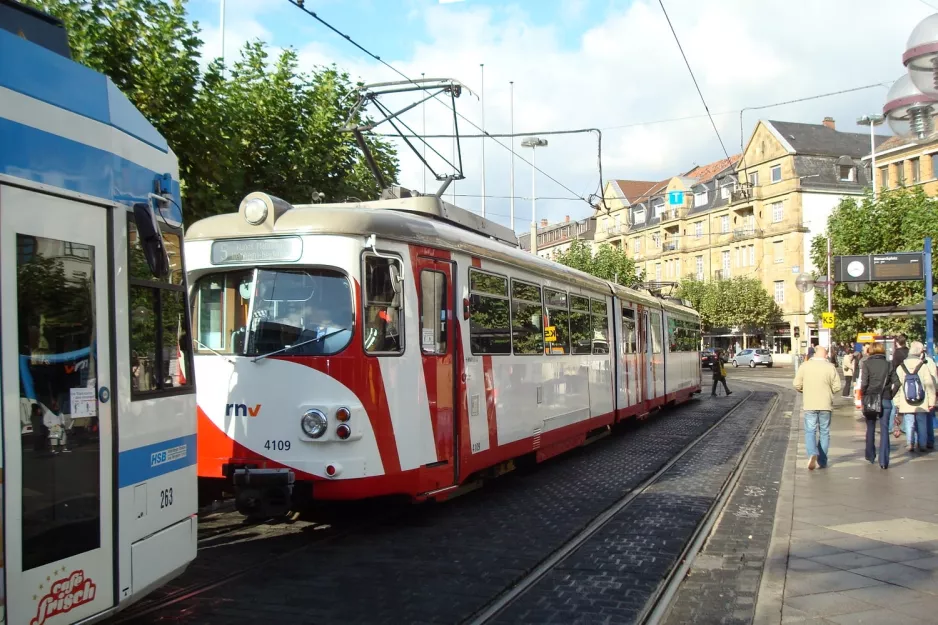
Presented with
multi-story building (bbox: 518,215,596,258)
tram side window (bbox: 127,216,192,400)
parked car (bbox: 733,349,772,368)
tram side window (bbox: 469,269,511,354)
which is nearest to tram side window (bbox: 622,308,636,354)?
tram side window (bbox: 469,269,511,354)

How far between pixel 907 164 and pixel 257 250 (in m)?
52.9

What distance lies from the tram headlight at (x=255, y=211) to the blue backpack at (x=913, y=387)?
31.0 ft

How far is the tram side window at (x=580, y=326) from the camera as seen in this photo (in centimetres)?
1288

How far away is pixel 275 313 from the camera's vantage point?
744 cm

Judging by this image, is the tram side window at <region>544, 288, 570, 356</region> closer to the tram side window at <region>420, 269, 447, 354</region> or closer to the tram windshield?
the tram side window at <region>420, 269, 447, 354</region>

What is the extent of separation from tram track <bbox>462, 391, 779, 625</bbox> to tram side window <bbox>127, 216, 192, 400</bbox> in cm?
238

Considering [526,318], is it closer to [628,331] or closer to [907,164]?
[628,331]

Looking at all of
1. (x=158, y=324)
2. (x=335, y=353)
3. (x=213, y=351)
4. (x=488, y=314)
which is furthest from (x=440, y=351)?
(x=158, y=324)

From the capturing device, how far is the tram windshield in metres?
7.32

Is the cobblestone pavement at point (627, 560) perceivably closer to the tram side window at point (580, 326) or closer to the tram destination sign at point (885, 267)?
the tram side window at point (580, 326)

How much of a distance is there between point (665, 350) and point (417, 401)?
48.3 feet

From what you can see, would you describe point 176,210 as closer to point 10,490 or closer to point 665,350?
point 10,490

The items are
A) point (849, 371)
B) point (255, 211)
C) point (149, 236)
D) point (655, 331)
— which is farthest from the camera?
point (849, 371)

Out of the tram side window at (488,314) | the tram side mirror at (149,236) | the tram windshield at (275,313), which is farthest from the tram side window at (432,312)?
the tram side mirror at (149,236)
